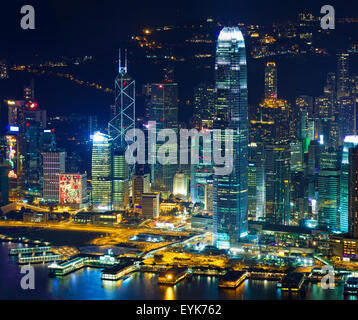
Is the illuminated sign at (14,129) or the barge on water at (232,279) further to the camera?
the illuminated sign at (14,129)

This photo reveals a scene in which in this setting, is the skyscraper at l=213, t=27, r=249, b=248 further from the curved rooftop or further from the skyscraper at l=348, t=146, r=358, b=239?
the skyscraper at l=348, t=146, r=358, b=239

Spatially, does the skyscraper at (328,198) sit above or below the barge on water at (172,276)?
above

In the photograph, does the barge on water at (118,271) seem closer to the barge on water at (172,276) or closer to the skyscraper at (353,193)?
the barge on water at (172,276)

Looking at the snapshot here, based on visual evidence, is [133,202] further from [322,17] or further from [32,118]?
[322,17]

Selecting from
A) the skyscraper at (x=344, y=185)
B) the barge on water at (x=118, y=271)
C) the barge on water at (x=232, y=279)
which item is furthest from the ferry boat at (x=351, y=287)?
the skyscraper at (x=344, y=185)

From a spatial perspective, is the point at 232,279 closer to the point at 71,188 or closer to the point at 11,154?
the point at 71,188

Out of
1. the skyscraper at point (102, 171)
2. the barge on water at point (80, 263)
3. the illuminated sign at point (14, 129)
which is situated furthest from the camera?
the illuminated sign at point (14, 129)

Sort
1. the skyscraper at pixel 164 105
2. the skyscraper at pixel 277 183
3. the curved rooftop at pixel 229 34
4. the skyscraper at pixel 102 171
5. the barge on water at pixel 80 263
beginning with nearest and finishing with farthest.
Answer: the barge on water at pixel 80 263 → the curved rooftop at pixel 229 34 → the skyscraper at pixel 277 183 → the skyscraper at pixel 102 171 → the skyscraper at pixel 164 105

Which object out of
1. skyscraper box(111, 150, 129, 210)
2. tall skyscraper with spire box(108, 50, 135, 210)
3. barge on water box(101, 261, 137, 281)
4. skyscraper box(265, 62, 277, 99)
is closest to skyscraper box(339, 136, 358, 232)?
skyscraper box(265, 62, 277, 99)
